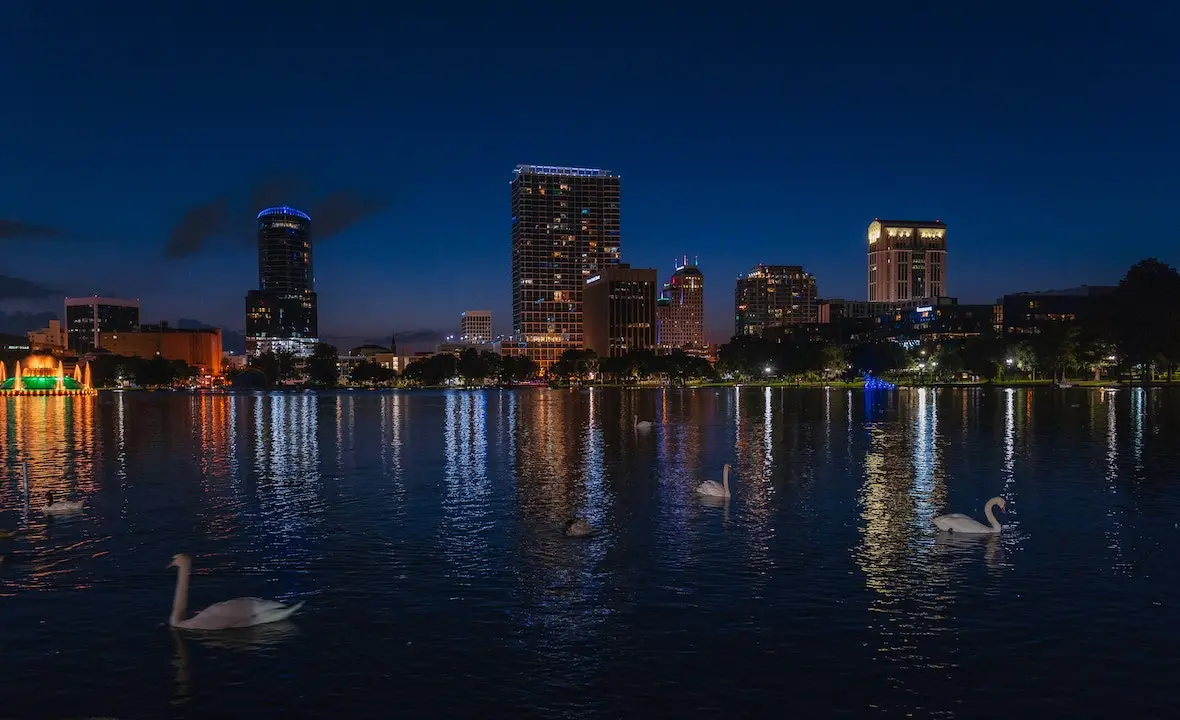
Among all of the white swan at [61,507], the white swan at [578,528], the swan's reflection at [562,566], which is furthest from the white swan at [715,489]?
the white swan at [61,507]

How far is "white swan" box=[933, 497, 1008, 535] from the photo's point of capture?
1069 inches

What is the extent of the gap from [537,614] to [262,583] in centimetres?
831

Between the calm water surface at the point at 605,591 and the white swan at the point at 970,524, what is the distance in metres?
0.85

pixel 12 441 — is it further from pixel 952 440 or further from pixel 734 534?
pixel 952 440

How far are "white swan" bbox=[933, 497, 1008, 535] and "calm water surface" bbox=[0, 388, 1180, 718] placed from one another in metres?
0.85

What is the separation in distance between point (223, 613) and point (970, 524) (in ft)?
75.3

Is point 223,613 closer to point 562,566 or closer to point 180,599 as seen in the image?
point 180,599

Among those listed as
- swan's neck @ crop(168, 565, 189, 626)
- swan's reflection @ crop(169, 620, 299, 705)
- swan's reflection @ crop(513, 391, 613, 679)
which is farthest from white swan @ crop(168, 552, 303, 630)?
swan's reflection @ crop(513, 391, 613, 679)

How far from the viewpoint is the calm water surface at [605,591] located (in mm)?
15391

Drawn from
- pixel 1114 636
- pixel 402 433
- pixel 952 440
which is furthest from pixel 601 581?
pixel 402 433

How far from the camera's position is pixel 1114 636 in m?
17.8

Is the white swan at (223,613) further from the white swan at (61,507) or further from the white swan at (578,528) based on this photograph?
the white swan at (61,507)

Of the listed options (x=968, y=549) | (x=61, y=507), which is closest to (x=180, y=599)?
(x=61, y=507)

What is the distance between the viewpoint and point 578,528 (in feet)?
90.7
